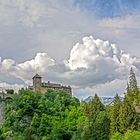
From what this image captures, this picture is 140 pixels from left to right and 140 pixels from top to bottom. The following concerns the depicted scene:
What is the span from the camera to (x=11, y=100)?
114 metres

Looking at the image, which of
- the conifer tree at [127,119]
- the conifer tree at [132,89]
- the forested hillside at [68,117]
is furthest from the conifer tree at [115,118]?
the conifer tree at [132,89]

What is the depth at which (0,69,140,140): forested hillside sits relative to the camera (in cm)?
7411

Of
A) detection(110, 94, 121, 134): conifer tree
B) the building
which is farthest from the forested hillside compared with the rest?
the building

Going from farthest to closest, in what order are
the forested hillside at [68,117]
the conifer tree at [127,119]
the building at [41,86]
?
the building at [41,86]
the forested hillside at [68,117]
the conifer tree at [127,119]

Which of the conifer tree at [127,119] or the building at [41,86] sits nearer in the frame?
the conifer tree at [127,119]

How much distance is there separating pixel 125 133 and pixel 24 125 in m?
36.6

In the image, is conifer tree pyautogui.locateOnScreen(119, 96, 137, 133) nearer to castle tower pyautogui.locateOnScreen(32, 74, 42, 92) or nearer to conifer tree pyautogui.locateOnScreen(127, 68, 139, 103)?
conifer tree pyautogui.locateOnScreen(127, 68, 139, 103)

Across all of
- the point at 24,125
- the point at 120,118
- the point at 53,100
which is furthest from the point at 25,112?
the point at 120,118

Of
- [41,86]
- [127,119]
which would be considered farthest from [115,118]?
[41,86]

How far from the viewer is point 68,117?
10081 cm

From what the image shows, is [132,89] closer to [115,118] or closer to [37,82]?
[115,118]

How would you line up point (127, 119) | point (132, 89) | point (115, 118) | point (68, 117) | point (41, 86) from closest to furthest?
point (127, 119)
point (115, 118)
point (132, 89)
point (68, 117)
point (41, 86)

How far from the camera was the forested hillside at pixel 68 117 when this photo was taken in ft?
243

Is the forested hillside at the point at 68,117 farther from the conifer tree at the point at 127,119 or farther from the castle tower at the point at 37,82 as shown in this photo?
the castle tower at the point at 37,82
